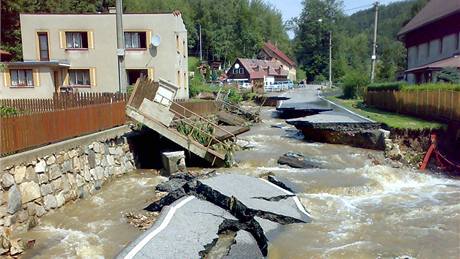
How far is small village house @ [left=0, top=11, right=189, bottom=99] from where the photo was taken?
1259 inches

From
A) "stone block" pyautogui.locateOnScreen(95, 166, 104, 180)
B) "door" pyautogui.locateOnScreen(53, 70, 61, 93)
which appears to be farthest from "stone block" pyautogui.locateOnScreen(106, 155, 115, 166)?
"door" pyautogui.locateOnScreen(53, 70, 61, 93)

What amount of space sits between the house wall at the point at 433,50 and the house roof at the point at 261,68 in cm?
3540

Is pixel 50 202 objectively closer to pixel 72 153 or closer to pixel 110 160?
pixel 72 153

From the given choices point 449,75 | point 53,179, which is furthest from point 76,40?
point 449,75

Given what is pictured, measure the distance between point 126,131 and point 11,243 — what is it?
801 centimetres

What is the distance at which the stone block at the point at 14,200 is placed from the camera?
29.3ft

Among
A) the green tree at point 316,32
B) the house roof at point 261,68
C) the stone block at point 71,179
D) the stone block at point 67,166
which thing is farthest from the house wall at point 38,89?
the green tree at point 316,32

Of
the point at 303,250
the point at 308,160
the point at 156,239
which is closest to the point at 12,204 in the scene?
the point at 156,239

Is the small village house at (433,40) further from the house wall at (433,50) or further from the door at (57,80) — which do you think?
the door at (57,80)

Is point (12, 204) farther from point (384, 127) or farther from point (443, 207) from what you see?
point (384, 127)

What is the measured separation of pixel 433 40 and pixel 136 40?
89.0ft

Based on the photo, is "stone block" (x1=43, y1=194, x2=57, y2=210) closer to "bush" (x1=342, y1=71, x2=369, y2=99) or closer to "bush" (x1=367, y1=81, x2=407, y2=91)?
"bush" (x1=367, y1=81, x2=407, y2=91)

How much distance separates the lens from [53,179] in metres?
10.7

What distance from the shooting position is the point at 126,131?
1580 centimetres
